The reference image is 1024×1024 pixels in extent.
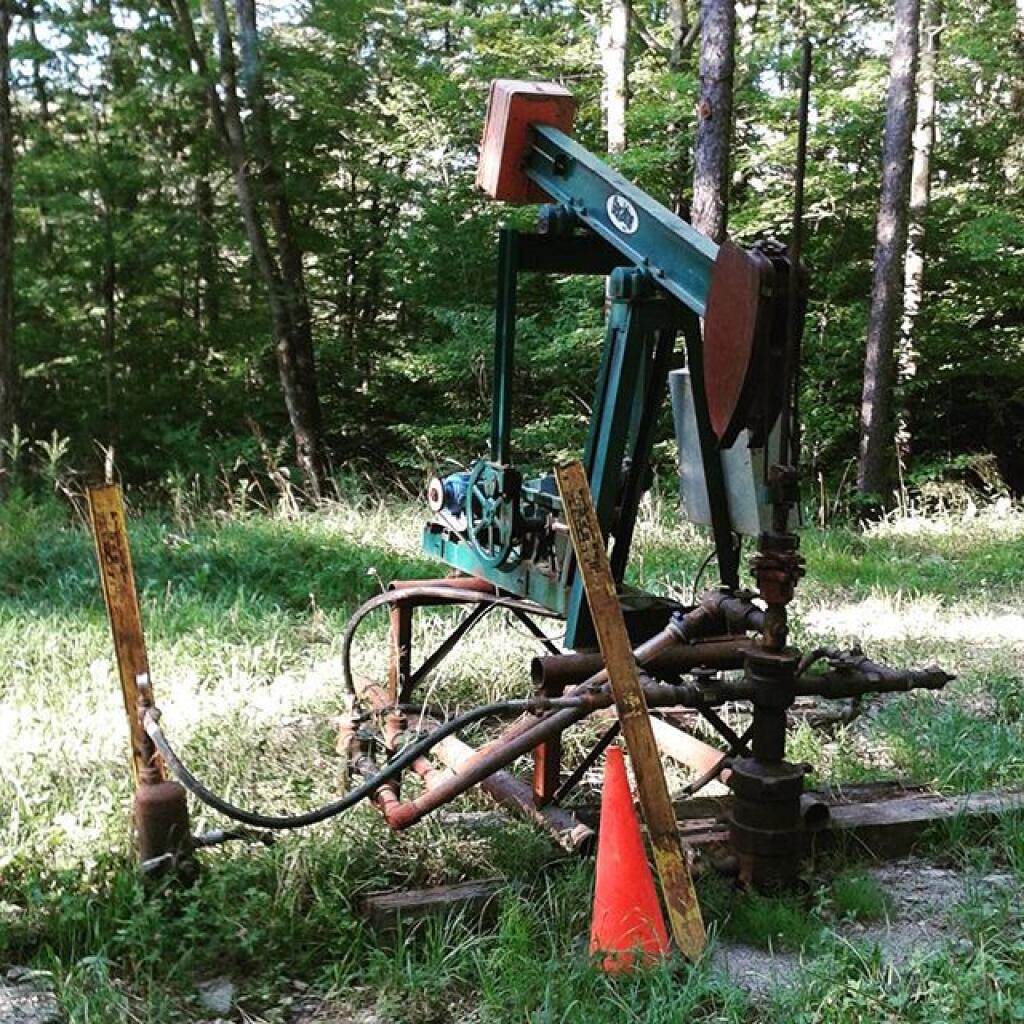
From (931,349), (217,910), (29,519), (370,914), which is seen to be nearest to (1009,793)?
(370,914)

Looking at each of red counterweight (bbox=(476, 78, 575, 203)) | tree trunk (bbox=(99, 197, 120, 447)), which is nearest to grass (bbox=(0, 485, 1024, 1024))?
red counterweight (bbox=(476, 78, 575, 203))

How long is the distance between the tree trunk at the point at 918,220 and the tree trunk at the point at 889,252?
1.55 meters

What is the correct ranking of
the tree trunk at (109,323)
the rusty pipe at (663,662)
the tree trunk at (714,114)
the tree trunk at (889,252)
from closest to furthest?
the rusty pipe at (663,662) < the tree trunk at (714,114) < the tree trunk at (889,252) < the tree trunk at (109,323)

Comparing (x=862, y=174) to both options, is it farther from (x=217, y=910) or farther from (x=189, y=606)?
(x=217, y=910)

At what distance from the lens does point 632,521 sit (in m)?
3.76

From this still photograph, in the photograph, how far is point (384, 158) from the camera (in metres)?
16.1

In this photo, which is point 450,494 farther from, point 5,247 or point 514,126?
point 5,247

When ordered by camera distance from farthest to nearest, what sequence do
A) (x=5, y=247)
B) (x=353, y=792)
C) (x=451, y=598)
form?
1. (x=5, y=247)
2. (x=451, y=598)
3. (x=353, y=792)

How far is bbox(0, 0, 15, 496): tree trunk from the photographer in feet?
31.2

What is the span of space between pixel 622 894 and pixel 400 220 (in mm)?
14629

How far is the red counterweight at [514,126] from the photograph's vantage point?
12.4ft

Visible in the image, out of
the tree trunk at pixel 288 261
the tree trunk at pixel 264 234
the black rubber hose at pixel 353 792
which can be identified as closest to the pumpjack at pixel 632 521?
the black rubber hose at pixel 353 792

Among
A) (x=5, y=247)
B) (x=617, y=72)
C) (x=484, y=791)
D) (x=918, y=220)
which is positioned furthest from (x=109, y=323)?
(x=484, y=791)

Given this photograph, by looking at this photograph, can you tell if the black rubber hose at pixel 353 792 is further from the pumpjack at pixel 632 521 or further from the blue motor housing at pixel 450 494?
the blue motor housing at pixel 450 494
